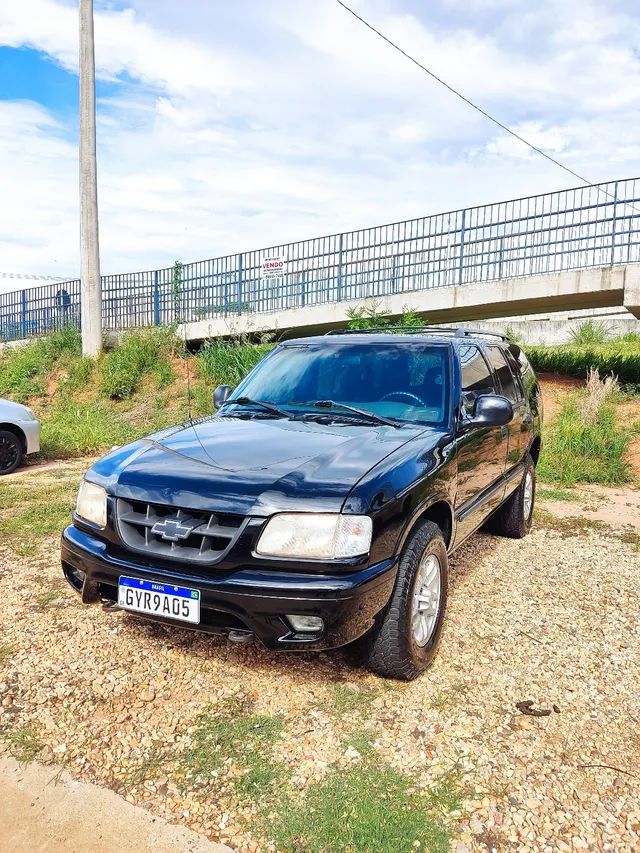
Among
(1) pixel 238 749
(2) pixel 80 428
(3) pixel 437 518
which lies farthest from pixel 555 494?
(2) pixel 80 428

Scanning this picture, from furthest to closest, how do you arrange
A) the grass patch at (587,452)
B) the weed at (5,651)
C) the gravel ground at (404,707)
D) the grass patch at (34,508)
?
the grass patch at (587,452) < the grass patch at (34,508) < the weed at (5,651) < the gravel ground at (404,707)

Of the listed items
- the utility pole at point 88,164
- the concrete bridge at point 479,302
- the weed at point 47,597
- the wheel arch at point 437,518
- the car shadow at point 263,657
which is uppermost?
the utility pole at point 88,164

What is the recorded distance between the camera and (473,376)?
4.08 meters

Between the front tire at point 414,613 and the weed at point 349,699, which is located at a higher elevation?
the front tire at point 414,613

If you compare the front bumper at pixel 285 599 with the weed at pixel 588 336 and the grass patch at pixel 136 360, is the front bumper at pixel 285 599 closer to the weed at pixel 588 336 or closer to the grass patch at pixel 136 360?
the grass patch at pixel 136 360

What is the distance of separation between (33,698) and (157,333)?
13.0 meters

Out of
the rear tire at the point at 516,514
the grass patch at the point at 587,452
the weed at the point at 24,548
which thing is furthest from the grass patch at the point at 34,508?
the grass patch at the point at 587,452

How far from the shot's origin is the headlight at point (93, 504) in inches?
115

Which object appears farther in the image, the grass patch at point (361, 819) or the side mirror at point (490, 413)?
the side mirror at point (490, 413)

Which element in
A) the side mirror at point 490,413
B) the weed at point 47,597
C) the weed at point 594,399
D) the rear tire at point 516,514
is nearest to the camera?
the side mirror at point 490,413

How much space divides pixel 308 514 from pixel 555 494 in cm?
524

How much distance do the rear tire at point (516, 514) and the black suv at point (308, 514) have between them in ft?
4.55

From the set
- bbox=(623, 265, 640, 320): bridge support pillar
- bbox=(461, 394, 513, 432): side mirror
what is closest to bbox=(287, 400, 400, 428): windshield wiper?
bbox=(461, 394, 513, 432): side mirror

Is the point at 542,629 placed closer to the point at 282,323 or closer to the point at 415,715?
the point at 415,715
